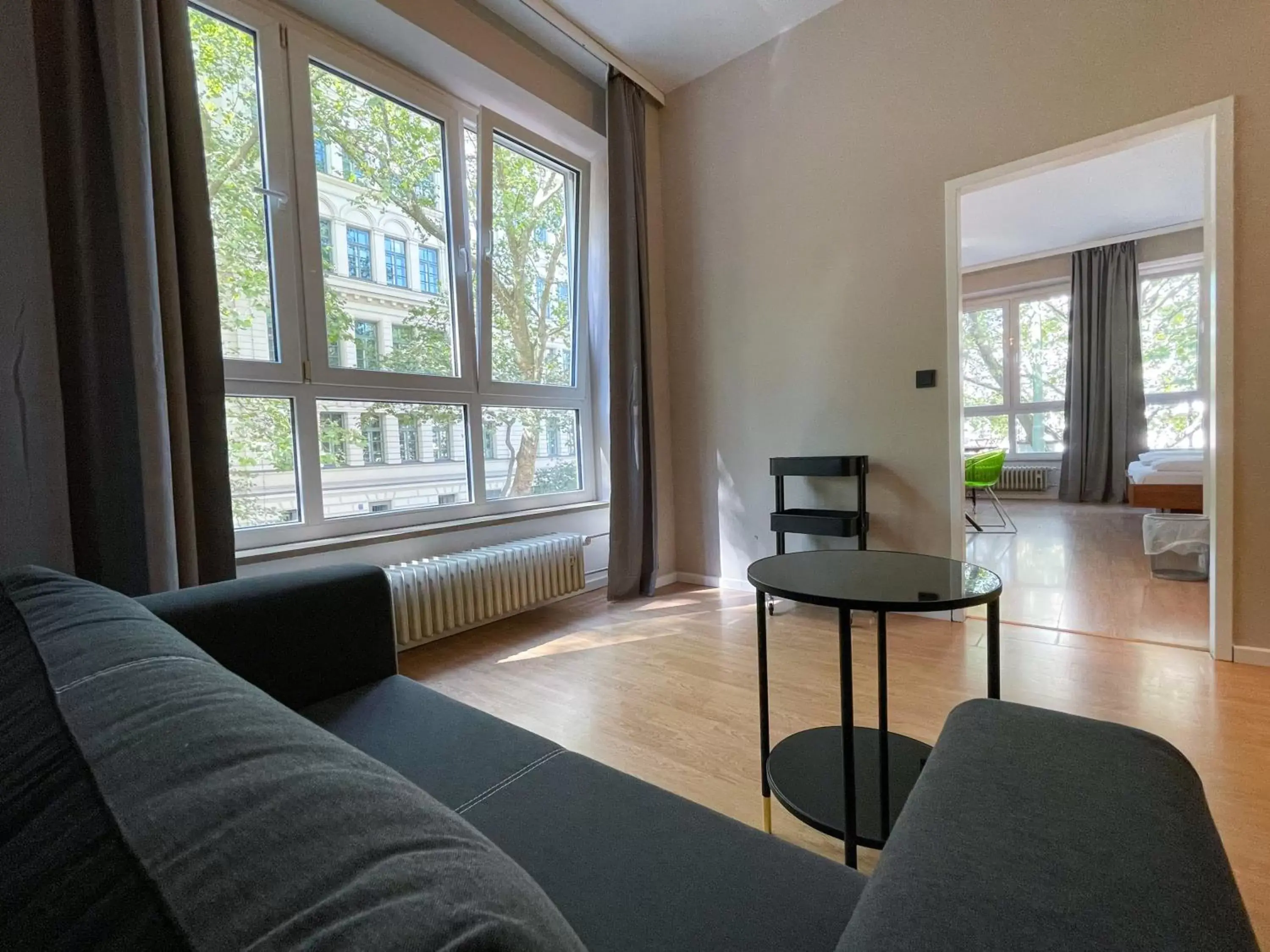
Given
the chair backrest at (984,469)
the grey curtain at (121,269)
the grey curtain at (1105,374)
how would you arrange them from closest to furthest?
the grey curtain at (121,269), the chair backrest at (984,469), the grey curtain at (1105,374)

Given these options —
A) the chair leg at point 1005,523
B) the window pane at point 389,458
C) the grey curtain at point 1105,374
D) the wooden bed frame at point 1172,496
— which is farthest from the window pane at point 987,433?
the window pane at point 389,458

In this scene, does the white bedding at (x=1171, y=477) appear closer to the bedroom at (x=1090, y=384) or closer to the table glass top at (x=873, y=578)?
the bedroom at (x=1090, y=384)

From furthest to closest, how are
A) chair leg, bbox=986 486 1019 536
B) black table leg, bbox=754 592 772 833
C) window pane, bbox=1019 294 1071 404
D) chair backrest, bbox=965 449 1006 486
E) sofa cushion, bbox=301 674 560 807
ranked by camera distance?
window pane, bbox=1019 294 1071 404 → chair backrest, bbox=965 449 1006 486 → chair leg, bbox=986 486 1019 536 → black table leg, bbox=754 592 772 833 → sofa cushion, bbox=301 674 560 807

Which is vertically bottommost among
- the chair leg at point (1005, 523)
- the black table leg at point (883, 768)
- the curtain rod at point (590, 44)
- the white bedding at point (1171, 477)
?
the chair leg at point (1005, 523)

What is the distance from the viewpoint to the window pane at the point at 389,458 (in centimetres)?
252

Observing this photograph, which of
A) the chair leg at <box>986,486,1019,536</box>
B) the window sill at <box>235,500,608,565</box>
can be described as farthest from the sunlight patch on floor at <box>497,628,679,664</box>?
the chair leg at <box>986,486,1019,536</box>

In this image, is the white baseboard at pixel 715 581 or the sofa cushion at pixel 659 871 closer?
the sofa cushion at pixel 659 871

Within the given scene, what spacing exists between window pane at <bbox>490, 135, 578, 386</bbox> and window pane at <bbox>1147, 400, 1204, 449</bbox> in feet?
22.8

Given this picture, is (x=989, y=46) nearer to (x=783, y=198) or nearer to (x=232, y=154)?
(x=783, y=198)

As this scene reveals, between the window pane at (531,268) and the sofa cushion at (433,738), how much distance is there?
2.23 m

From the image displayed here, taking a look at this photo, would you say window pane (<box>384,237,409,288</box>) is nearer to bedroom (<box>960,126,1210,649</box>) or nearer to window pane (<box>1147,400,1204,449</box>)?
bedroom (<box>960,126,1210,649</box>)

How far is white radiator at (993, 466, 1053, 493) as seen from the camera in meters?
7.25

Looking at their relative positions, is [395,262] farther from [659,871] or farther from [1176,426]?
[1176,426]

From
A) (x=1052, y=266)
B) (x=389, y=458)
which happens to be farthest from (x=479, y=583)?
(x=1052, y=266)
